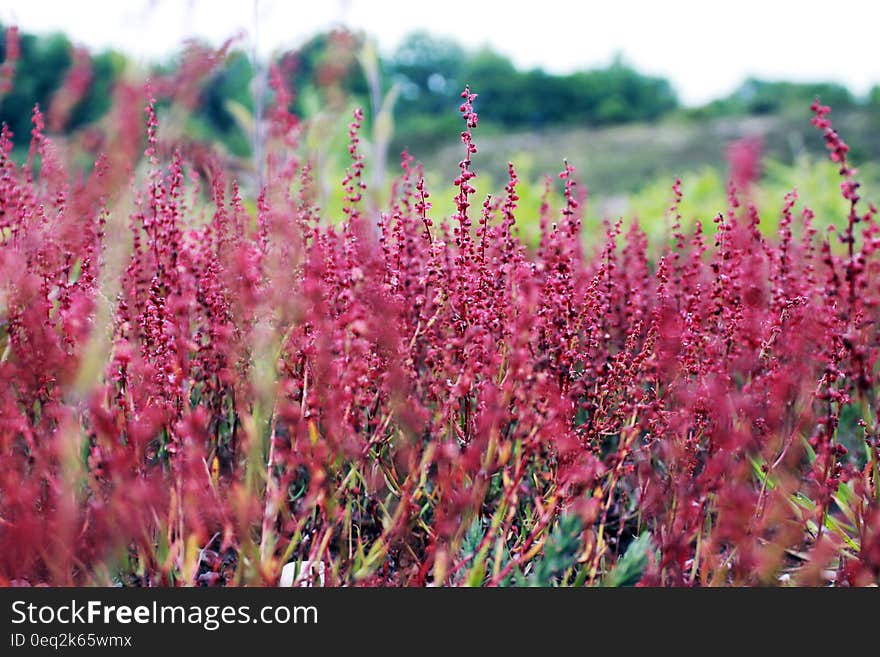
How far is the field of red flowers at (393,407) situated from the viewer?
1790 millimetres

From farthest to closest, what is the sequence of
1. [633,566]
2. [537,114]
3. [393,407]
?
[537,114] → [393,407] → [633,566]

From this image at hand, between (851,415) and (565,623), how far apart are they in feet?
6.75

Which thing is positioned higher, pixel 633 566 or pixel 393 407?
pixel 393 407

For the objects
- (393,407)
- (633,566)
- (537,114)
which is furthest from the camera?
(537,114)

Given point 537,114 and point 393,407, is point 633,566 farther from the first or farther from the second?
point 537,114

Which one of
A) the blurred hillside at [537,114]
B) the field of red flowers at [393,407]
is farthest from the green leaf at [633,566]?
the blurred hillside at [537,114]

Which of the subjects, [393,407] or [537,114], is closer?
[393,407]

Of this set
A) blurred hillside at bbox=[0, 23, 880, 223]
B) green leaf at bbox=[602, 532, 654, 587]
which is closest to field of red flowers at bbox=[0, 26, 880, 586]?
green leaf at bbox=[602, 532, 654, 587]

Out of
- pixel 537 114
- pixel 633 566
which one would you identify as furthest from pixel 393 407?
pixel 537 114

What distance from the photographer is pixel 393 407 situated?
207 centimetres

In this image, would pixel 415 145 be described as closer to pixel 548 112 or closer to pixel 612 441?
pixel 548 112

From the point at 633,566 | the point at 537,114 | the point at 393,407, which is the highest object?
the point at 537,114

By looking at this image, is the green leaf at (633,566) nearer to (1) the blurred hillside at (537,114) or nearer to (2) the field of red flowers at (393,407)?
(2) the field of red flowers at (393,407)

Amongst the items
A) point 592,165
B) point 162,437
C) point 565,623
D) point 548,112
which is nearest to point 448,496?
point 565,623
